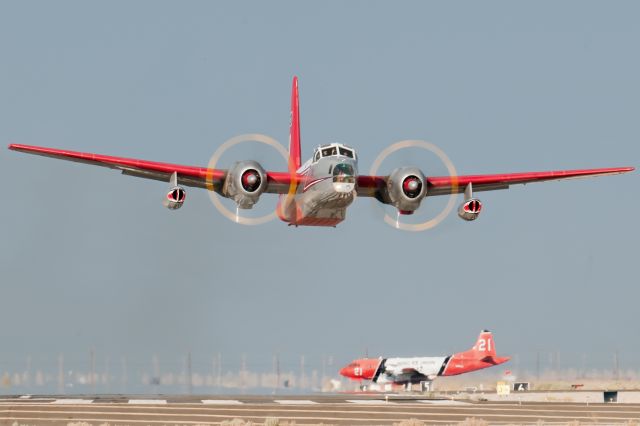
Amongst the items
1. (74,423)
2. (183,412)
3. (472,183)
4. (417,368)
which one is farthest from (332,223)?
(417,368)

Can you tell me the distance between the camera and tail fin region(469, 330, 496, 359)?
120 metres

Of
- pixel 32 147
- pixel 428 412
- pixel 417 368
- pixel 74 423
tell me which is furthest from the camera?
A: pixel 417 368

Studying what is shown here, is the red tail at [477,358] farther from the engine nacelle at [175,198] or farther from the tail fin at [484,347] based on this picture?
the engine nacelle at [175,198]

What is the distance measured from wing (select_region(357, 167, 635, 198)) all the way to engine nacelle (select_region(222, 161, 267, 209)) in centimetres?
707

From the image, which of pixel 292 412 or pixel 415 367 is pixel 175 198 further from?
pixel 415 367

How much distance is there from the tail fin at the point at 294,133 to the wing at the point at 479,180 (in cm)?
821

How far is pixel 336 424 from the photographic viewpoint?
5122cm

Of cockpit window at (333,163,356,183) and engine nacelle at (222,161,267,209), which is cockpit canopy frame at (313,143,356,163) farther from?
engine nacelle at (222,161,267,209)

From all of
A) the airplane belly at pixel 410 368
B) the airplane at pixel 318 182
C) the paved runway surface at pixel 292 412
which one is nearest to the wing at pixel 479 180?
the airplane at pixel 318 182

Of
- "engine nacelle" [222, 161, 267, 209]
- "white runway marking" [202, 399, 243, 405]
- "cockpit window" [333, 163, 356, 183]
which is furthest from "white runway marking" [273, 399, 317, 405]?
"cockpit window" [333, 163, 356, 183]

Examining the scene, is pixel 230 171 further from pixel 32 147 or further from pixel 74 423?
pixel 74 423

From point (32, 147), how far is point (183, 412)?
678 inches

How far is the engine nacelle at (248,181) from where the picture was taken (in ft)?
178

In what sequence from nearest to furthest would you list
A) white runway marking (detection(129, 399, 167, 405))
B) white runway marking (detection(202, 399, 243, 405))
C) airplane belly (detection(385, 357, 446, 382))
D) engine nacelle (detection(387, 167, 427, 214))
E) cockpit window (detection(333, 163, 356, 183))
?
1. cockpit window (detection(333, 163, 356, 183))
2. engine nacelle (detection(387, 167, 427, 214))
3. white runway marking (detection(129, 399, 167, 405))
4. white runway marking (detection(202, 399, 243, 405))
5. airplane belly (detection(385, 357, 446, 382))
